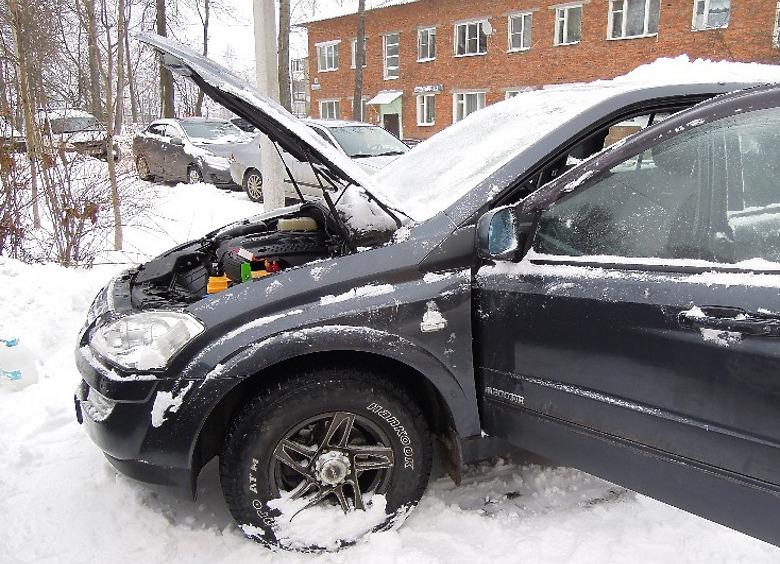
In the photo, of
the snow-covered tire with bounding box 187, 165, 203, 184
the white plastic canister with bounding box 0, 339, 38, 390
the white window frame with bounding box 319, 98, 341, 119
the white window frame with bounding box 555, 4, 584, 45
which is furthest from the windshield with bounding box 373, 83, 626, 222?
the white window frame with bounding box 319, 98, 341, 119

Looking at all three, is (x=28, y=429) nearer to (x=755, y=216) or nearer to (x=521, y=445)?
(x=521, y=445)

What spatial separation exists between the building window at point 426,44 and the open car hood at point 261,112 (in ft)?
90.8

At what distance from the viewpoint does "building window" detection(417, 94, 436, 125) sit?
28859mm

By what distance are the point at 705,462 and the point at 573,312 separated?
0.63 meters

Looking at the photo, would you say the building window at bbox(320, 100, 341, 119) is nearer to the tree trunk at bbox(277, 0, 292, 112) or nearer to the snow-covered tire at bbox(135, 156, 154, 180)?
the tree trunk at bbox(277, 0, 292, 112)

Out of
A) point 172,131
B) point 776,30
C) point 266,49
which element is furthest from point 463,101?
point 266,49

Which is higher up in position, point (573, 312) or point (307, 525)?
point (573, 312)

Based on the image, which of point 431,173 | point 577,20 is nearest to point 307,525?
point 431,173

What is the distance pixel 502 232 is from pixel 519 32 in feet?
84.6

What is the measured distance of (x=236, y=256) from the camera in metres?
2.91

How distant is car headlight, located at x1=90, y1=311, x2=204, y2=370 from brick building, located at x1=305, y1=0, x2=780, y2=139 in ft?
70.5

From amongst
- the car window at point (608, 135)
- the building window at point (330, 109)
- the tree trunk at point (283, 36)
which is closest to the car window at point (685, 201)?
the car window at point (608, 135)

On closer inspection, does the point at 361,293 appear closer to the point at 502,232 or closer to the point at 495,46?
the point at 502,232

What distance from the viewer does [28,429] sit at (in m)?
3.21
